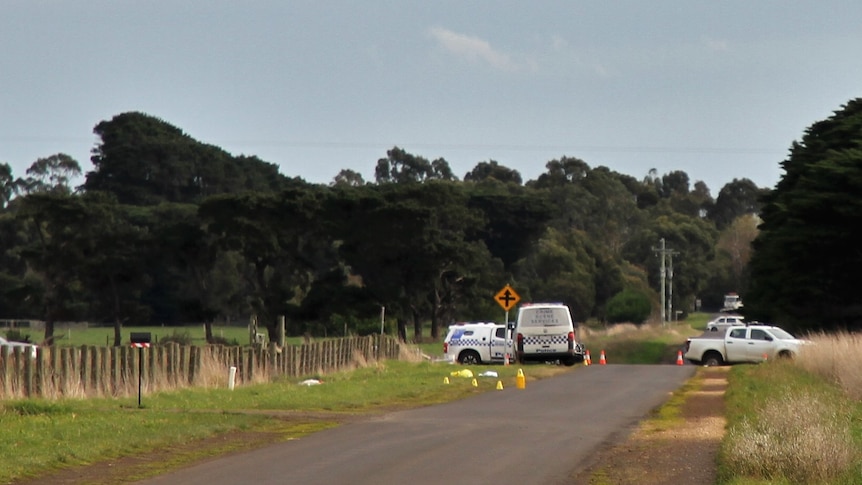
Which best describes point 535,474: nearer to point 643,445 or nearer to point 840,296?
point 643,445

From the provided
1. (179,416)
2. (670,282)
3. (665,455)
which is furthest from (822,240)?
(670,282)

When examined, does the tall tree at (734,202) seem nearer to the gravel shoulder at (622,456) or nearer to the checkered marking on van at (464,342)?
the checkered marking on van at (464,342)

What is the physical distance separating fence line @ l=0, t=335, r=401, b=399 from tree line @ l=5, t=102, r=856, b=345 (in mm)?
39437

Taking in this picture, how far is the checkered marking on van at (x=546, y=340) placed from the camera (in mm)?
43375

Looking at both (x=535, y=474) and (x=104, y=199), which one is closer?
(x=535, y=474)

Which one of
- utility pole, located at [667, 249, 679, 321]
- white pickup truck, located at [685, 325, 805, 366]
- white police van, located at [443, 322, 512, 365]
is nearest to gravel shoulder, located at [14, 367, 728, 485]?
white pickup truck, located at [685, 325, 805, 366]

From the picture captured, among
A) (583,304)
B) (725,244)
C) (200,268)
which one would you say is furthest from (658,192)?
(200,268)

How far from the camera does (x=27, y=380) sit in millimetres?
24141

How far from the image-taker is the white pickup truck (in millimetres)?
44938

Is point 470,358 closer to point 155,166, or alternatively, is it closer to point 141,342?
point 141,342

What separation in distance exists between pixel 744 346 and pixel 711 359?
4.88 ft

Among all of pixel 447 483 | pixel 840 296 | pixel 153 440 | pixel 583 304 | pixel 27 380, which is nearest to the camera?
pixel 447 483

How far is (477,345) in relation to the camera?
48.4 m

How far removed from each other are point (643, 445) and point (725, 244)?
136 metres
